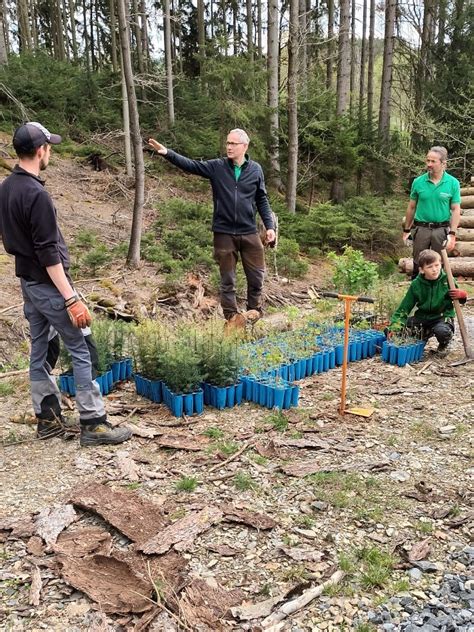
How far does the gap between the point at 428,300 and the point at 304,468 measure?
3.09 meters

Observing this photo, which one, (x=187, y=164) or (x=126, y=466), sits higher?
(x=187, y=164)

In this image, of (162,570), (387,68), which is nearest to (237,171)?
(162,570)

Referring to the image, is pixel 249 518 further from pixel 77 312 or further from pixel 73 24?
pixel 73 24

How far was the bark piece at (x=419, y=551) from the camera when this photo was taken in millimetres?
2929

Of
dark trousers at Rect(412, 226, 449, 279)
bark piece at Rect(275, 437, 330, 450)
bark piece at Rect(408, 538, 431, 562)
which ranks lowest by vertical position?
bark piece at Rect(408, 538, 431, 562)

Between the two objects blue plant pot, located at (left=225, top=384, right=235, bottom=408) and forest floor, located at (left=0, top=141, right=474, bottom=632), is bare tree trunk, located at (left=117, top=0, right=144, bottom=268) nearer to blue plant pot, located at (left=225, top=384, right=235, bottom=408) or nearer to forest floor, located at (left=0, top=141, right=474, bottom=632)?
forest floor, located at (left=0, top=141, right=474, bottom=632)

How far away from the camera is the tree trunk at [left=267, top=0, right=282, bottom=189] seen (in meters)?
13.3

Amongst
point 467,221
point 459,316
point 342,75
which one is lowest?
point 459,316

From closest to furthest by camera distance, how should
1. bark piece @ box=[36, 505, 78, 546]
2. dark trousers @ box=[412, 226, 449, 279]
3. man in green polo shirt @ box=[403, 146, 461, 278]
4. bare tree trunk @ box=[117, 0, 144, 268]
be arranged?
bark piece @ box=[36, 505, 78, 546] → man in green polo shirt @ box=[403, 146, 461, 278] → dark trousers @ box=[412, 226, 449, 279] → bare tree trunk @ box=[117, 0, 144, 268]

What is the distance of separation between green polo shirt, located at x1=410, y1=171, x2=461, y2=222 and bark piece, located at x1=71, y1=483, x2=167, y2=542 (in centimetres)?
498

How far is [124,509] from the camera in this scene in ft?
10.7

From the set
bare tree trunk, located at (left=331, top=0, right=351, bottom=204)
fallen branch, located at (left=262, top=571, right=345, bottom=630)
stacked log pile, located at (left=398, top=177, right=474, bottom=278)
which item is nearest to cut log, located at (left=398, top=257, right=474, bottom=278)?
stacked log pile, located at (left=398, top=177, right=474, bottom=278)

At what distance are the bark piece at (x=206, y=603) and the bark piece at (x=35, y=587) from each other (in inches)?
27.2

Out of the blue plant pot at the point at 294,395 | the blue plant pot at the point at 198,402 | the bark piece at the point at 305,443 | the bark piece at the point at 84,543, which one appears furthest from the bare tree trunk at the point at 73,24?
the bark piece at the point at 84,543
